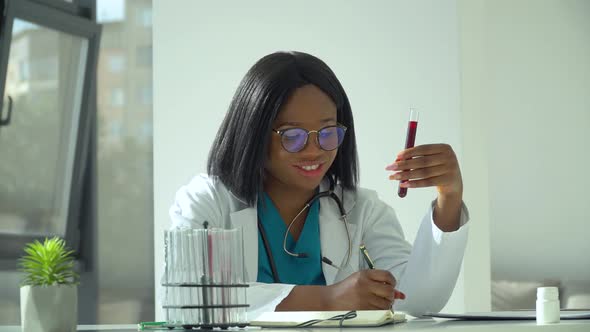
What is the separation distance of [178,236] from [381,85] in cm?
292

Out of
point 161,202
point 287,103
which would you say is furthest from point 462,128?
point 287,103

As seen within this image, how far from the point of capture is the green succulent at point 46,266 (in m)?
1.60

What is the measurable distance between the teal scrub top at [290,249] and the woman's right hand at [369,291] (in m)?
0.42

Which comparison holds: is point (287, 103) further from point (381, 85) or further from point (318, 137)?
point (381, 85)

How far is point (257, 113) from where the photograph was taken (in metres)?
2.44

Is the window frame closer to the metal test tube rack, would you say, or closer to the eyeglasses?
the eyeglasses

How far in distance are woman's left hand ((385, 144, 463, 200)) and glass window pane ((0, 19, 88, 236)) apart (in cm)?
358

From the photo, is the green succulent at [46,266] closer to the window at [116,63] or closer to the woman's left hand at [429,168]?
the woman's left hand at [429,168]

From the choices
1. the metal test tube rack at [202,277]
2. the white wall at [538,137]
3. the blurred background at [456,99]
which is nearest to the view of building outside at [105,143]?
the blurred background at [456,99]

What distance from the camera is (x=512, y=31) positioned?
4492mm

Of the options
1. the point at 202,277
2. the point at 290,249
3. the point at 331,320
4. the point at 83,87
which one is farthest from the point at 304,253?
the point at 83,87

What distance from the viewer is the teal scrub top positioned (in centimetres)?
246

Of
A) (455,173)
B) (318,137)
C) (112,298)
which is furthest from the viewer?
(112,298)

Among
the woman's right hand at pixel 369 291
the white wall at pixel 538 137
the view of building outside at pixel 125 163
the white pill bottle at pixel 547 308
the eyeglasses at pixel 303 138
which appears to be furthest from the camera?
the view of building outside at pixel 125 163
